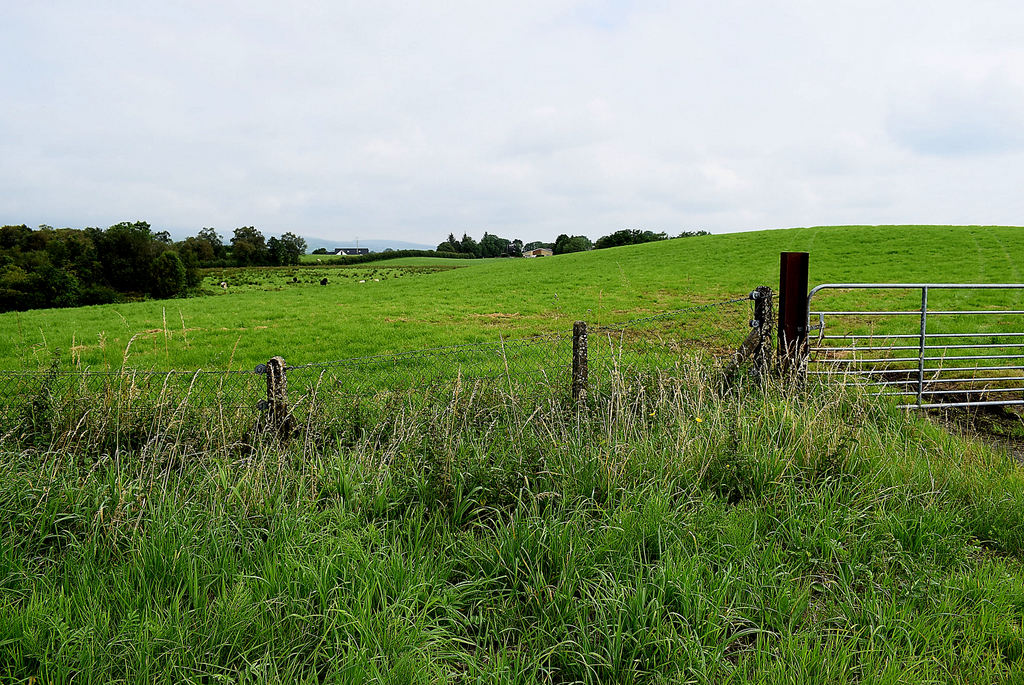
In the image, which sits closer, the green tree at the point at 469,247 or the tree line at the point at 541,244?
the tree line at the point at 541,244

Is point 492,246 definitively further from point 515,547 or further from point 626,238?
point 515,547

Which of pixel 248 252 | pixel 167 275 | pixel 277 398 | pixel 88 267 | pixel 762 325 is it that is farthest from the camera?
pixel 248 252

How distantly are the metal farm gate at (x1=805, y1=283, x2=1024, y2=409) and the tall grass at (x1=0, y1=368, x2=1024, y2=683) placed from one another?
8.02ft

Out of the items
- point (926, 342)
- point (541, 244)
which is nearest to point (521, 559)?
point (926, 342)

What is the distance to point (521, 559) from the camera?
10.6 ft

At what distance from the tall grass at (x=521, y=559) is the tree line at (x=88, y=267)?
5199 centimetres

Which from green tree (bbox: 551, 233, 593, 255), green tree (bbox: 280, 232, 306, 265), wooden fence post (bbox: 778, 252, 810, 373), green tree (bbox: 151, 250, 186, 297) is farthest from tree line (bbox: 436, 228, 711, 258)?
wooden fence post (bbox: 778, 252, 810, 373)

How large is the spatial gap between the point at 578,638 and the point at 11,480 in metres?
3.81

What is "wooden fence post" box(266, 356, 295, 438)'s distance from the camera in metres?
5.38

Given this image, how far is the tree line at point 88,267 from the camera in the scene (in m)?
45.3

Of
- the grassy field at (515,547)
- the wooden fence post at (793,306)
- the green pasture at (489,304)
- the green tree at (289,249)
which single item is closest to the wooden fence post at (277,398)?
the grassy field at (515,547)

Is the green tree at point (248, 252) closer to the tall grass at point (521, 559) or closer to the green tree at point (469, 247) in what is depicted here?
the green tree at point (469, 247)

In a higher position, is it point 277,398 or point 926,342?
point 277,398

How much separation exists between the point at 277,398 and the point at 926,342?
Answer: 13.2m
